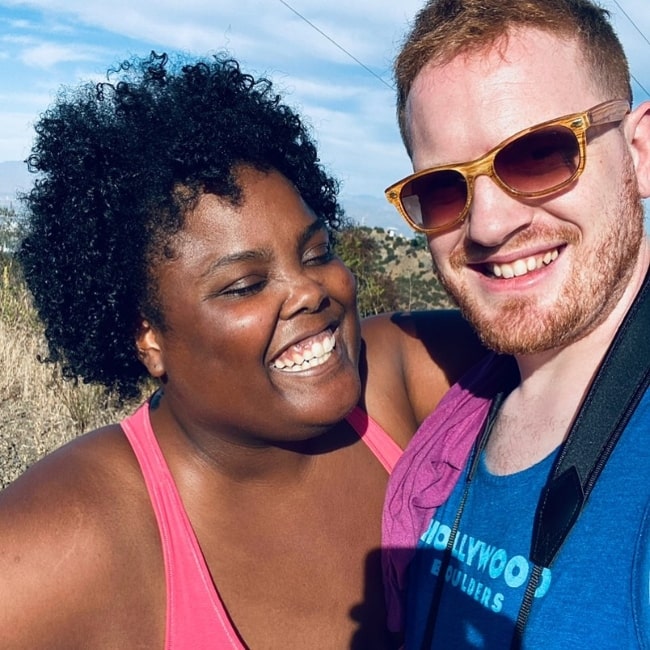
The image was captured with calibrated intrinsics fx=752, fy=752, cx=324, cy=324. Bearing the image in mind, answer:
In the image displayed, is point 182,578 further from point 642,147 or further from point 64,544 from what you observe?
point 642,147

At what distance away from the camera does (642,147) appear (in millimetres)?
1774

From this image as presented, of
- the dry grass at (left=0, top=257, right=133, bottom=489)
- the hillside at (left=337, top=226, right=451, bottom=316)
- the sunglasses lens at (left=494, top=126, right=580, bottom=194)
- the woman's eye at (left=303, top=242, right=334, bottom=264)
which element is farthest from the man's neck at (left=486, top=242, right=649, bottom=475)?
the dry grass at (left=0, top=257, right=133, bottom=489)

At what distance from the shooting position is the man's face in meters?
1.65

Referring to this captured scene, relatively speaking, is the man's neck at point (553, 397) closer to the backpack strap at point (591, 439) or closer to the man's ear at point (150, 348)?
the backpack strap at point (591, 439)

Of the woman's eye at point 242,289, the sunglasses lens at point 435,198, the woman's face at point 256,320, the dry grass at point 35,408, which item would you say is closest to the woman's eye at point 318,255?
the woman's face at point 256,320

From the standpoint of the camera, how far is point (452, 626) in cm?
159

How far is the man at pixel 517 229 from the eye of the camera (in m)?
Result: 1.62

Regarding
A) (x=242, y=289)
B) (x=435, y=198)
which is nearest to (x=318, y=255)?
(x=242, y=289)

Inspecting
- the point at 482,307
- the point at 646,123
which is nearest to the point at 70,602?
the point at 482,307

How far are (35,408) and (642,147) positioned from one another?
5.03m

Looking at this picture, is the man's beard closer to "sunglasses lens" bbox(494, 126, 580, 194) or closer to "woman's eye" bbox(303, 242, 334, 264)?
"sunglasses lens" bbox(494, 126, 580, 194)

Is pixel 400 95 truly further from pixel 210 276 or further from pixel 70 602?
pixel 70 602

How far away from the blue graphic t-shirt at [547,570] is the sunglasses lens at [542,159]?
53cm

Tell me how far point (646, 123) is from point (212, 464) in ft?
4.89
